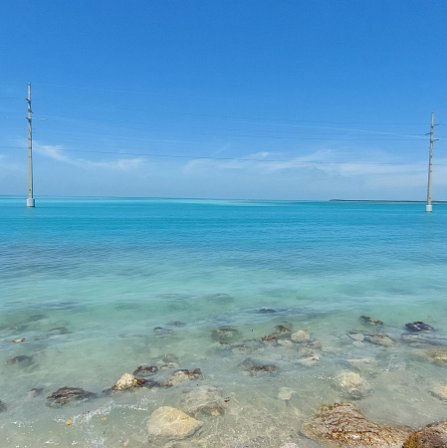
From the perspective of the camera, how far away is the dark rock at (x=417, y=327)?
1127 cm

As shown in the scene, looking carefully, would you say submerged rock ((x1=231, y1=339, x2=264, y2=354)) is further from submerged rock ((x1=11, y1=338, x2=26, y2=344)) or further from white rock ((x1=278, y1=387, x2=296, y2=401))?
submerged rock ((x1=11, y1=338, x2=26, y2=344))

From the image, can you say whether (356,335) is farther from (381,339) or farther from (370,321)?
(370,321)

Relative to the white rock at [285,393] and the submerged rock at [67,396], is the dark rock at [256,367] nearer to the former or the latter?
the white rock at [285,393]

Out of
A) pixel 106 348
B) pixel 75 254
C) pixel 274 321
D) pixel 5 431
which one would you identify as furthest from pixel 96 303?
pixel 75 254

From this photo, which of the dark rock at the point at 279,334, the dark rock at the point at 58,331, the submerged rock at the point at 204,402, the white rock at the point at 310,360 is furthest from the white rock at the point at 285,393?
the dark rock at the point at 58,331

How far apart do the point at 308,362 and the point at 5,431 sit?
20.2ft

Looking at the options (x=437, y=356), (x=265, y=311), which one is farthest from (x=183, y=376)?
(x=437, y=356)

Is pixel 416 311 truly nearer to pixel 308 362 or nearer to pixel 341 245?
pixel 308 362

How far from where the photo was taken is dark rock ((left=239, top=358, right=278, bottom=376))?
830 centimetres

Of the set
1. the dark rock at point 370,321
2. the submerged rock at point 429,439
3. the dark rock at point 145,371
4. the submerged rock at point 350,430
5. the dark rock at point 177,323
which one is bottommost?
the dark rock at point 177,323

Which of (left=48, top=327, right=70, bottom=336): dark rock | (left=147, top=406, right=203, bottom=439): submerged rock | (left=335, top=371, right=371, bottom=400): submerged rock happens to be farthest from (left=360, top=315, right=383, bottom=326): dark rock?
(left=48, top=327, right=70, bottom=336): dark rock

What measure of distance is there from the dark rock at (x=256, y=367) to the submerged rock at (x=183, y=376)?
1.06 metres

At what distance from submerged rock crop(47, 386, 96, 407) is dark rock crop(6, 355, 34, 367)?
167cm

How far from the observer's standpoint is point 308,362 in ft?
29.0
